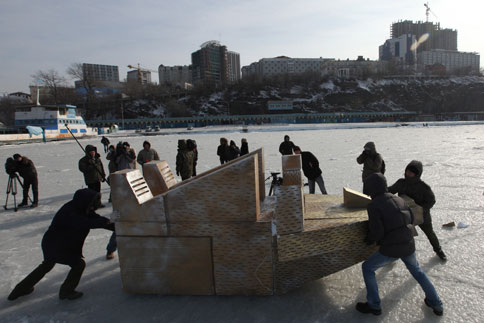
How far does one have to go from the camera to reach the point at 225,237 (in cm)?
278

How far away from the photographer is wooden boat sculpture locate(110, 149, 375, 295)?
105 inches

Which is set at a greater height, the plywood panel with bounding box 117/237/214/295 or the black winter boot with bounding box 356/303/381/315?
the plywood panel with bounding box 117/237/214/295

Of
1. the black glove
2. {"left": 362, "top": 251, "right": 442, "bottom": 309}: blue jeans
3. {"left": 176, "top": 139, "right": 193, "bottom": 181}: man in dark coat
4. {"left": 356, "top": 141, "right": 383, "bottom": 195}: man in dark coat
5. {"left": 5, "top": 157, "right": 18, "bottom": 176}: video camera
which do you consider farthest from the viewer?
{"left": 176, "top": 139, "right": 193, "bottom": 181}: man in dark coat

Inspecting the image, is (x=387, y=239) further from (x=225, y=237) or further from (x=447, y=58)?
(x=447, y=58)

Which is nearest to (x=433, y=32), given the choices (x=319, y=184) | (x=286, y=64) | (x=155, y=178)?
(x=286, y=64)

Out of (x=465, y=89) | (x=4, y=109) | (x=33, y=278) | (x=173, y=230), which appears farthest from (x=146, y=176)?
(x=465, y=89)

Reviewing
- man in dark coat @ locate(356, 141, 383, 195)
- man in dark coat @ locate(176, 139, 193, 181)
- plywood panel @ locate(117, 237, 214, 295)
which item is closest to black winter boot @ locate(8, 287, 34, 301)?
plywood panel @ locate(117, 237, 214, 295)

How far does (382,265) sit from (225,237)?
4.55ft

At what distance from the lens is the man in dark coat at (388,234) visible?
2.48 m

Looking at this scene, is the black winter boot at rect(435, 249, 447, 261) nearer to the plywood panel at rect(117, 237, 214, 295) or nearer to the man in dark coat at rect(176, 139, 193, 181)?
the plywood panel at rect(117, 237, 214, 295)

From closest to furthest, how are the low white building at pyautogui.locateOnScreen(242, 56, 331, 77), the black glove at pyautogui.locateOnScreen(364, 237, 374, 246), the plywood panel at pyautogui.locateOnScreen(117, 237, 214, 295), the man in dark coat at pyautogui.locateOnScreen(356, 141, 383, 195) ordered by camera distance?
1. the black glove at pyautogui.locateOnScreen(364, 237, 374, 246)
2. the plywood panel at pyautogui.locateOnScreen(117, 237, 214, 295)
3. the man in dark coat at pyautogui.locateOnScreen(356, 141, 383, 195)
4. the low white building at pyautogui.locateOnScreen(242, 56, 331, 77)

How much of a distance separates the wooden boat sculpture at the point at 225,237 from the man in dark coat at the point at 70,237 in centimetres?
34

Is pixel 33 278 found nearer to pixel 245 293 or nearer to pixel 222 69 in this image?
pixel 245 293

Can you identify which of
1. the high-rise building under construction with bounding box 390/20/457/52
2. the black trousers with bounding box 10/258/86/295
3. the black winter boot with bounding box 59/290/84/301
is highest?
the high-rise building under construction with bounding box 390/20/457/52
